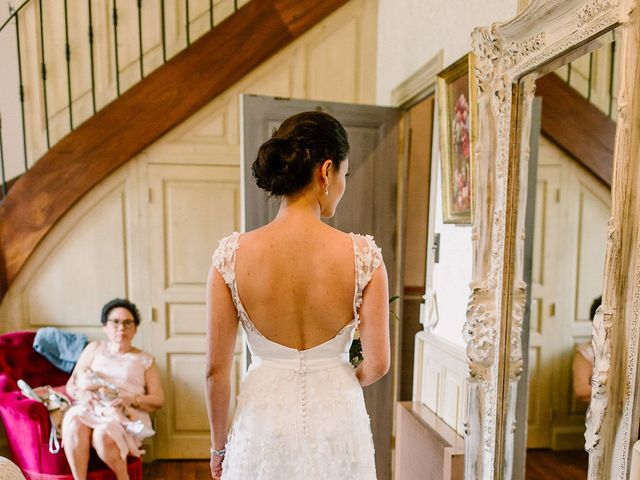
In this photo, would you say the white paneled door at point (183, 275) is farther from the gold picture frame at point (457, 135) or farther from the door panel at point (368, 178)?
the gold picture frame at point (457, 135)

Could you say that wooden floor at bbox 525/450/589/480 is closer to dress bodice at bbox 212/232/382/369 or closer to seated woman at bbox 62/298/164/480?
dress bodice at bbox 212/232/382/369

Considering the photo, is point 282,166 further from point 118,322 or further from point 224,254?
point 118,322

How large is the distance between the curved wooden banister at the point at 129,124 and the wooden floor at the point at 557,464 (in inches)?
100

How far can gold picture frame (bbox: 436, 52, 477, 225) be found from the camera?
59.3 inches

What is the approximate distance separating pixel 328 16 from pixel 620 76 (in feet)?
7.85

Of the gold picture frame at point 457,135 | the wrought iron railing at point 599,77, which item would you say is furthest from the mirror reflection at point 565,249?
the gold picture frame at point 457,135

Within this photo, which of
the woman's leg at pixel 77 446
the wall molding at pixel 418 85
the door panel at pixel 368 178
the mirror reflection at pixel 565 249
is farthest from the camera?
A: the door panel at pixel 368 178

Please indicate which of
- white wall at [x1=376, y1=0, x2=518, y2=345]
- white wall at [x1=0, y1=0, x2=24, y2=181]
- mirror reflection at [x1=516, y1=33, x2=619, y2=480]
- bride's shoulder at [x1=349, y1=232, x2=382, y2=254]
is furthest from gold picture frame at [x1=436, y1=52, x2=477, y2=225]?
white wall at [x1=0, y1=0, x2=24, y2=181]

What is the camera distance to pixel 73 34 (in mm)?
2879

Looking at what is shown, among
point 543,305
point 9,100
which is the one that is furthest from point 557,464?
point 9,100

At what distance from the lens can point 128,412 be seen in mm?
2363

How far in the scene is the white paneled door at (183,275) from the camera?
2.88 m

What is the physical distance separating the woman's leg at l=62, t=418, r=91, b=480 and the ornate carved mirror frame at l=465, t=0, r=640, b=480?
69.7 inches

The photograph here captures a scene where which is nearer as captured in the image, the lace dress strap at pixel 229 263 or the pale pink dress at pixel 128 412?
the lace dress strap at pixel 229 263
